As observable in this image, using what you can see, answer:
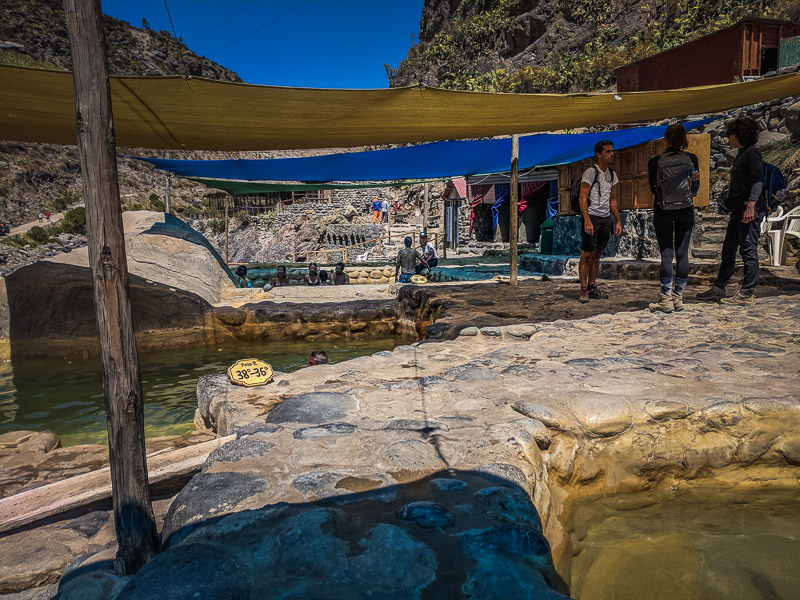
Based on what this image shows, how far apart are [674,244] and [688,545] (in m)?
2.96

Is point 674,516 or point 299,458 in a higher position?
point 299,458

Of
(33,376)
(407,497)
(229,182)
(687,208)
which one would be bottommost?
(33,376)

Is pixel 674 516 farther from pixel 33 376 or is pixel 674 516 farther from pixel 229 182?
pixel 229 182

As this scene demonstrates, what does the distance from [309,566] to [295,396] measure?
45.9 inches

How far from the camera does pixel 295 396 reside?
2.17m

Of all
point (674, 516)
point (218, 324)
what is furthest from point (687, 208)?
point (218, 324)

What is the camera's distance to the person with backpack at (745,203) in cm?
365

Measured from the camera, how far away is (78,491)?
5.71 feet

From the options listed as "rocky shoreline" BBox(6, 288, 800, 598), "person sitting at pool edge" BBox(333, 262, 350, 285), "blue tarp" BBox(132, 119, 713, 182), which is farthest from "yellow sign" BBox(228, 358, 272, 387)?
"person sitting at pool edge" BBox(333, 262, 350, 285)

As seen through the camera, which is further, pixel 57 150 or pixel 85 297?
pixel 57 150

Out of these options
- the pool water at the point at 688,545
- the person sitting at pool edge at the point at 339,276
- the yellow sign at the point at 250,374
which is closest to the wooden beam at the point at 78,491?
the yellow sign at the point at 250,374

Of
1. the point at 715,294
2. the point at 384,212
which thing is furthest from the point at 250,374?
the point at 384,212

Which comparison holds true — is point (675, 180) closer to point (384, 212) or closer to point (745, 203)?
point (745, 203)

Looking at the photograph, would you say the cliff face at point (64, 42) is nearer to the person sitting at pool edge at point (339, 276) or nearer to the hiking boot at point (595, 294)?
the person sitting at pool edge at point (339, 276)
